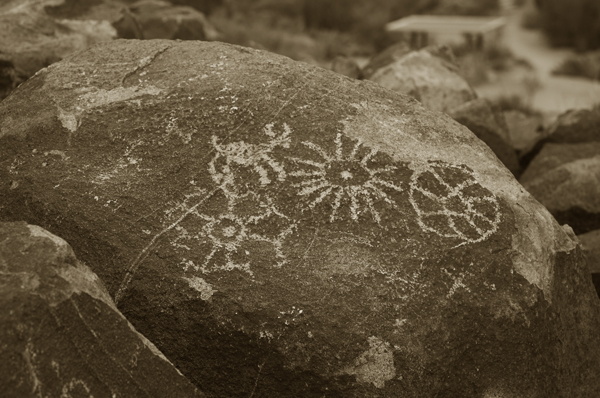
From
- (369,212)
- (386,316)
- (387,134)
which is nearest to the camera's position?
(386,316)

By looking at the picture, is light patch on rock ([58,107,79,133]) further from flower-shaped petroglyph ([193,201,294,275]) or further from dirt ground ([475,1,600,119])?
dirt ground ([475,1,600,119])

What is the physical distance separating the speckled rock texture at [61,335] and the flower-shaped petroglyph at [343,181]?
2.52 ft

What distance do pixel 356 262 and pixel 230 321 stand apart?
45 centimetres

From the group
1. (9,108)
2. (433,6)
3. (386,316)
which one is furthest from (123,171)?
(433,6)

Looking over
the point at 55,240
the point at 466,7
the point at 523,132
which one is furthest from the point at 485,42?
the point at 55,240

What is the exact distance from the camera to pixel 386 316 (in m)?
2.32

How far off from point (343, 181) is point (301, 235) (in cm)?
26

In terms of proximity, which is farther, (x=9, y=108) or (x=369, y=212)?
(x=9, y=108)

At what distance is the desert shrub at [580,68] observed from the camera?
9148 millimetres

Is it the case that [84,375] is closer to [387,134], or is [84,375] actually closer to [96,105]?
[96,105]

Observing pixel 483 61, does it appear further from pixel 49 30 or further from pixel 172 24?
pixel 49 30

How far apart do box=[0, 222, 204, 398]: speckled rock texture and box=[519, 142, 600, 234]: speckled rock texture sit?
8.13ft

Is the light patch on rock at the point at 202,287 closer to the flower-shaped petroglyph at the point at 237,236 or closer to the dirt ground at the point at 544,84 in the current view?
the flower-shaped petroglyph at the point at 237,236

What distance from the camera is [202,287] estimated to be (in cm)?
236
